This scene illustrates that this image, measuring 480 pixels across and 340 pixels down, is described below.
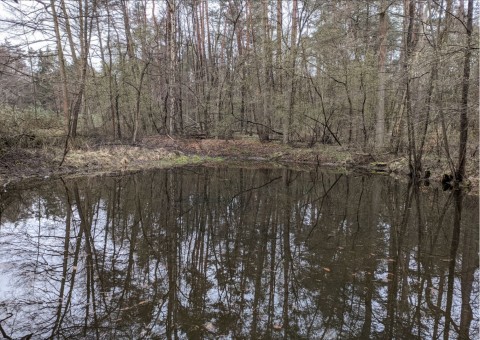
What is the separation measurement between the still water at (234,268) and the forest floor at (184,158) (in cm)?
319

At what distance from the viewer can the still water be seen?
337 cm

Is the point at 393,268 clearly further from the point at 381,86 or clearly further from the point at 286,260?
the point at 381,86

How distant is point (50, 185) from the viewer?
1025cm

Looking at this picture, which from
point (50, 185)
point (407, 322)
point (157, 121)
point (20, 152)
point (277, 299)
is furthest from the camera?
point (157, 121)

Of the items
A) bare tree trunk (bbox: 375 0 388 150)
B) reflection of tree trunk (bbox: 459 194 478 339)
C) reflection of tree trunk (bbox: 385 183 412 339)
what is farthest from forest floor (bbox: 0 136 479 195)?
reflection of tree trunk (bbox: 385 183 412 339)

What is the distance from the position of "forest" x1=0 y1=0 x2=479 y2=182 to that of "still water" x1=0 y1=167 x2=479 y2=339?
4.07 m

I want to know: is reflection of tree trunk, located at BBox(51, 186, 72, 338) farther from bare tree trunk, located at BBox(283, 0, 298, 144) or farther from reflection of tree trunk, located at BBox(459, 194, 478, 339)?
bare tree trunk, located at BBox(283, 0, 298, 144)

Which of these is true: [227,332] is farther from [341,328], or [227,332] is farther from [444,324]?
[444,324]

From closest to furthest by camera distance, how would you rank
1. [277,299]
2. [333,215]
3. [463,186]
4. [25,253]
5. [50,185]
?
[277,299], [25,253], [333,215], [50,185], [463,186]

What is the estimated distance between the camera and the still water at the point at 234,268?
11.1ft

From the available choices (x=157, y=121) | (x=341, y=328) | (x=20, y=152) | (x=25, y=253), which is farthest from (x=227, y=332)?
(x=157, y=121)

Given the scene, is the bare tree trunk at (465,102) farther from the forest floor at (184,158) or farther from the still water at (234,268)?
the still water at (234,268)

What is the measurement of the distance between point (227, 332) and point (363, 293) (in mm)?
1815

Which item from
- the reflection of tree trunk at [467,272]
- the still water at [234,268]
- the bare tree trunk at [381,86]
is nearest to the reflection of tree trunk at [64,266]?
the still water at [234,268]
